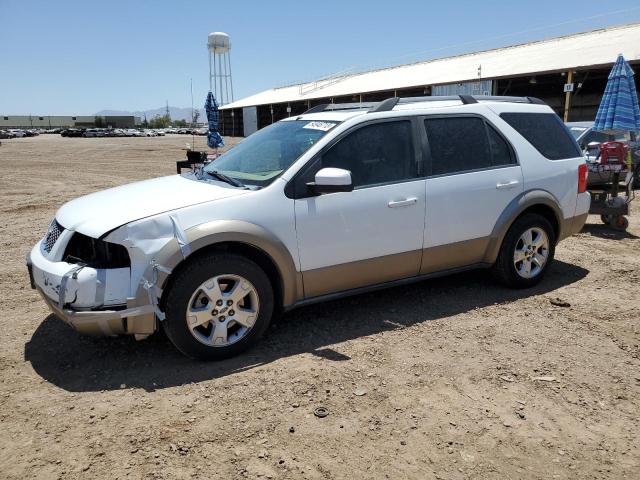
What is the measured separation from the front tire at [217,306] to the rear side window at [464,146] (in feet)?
6.07

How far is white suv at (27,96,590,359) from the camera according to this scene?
3314mm

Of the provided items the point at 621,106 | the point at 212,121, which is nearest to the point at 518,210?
the point at 621,106

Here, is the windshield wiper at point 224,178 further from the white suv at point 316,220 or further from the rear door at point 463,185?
the rear door at point 463,185

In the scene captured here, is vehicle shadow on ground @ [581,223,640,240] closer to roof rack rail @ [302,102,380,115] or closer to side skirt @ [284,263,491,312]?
side skirt @ [284,263,491,312]

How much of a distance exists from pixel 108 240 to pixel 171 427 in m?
1.25

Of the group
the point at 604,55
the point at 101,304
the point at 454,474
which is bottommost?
the point at 454,474

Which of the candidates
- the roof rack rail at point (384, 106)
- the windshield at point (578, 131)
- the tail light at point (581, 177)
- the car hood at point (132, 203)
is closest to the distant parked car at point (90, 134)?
the windshield at point (578, 131)

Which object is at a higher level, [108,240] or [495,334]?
[108,240]

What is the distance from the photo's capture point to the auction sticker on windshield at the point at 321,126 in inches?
161

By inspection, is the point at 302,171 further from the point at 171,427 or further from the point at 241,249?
the point at 171,427

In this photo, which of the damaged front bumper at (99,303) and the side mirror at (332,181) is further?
the side mirror at (332,181)

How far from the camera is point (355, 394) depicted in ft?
10.4

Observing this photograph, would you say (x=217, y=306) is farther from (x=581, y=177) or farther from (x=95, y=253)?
(x=581, y=177)

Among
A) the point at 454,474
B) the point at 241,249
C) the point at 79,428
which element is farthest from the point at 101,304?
the point at 454,474
